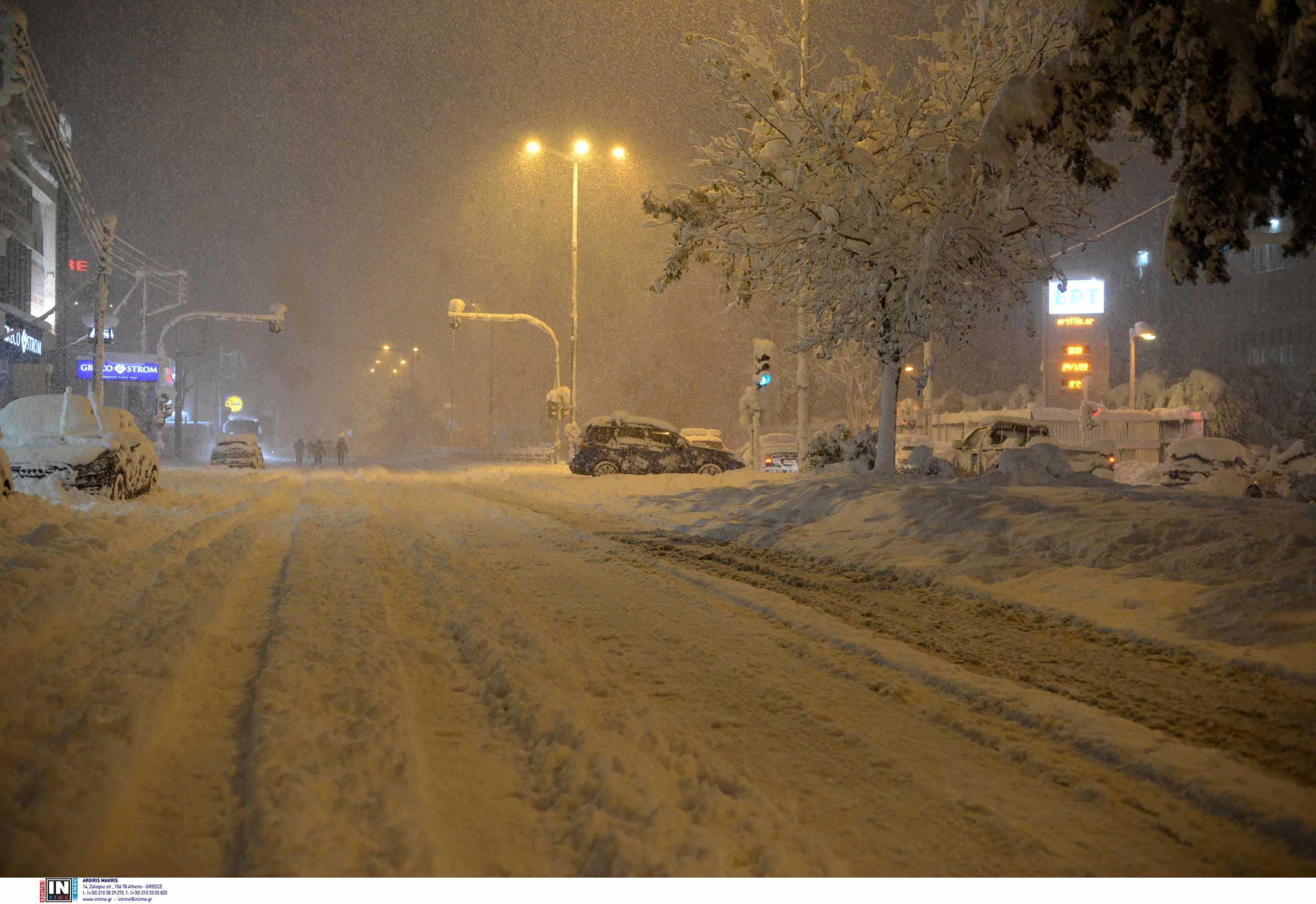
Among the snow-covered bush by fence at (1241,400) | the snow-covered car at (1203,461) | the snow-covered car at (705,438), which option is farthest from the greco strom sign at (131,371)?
the snow-covered bush by fence at (1241,400)

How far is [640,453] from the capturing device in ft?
80.0

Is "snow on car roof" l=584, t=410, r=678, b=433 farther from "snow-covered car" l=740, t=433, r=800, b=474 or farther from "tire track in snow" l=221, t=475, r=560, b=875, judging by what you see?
"tire track in snow" l=221, t=475, r=560, b=875

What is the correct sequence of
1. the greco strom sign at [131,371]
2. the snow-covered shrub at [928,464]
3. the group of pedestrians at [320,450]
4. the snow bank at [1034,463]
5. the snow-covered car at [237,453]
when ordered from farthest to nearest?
the greco strom sign at [131,371], the group of pedestrians at [320,450], the snow-covered car at [237,453], the snow-covered shrub at [928,464], the snow bank at [1034,463]

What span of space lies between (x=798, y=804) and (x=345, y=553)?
23.5 ft

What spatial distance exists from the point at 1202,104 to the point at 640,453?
63.9ft

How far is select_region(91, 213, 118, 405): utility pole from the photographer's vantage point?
24.1 m

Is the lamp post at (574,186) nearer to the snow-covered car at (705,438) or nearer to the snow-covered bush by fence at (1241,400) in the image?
the snow-covered car at (705,438)

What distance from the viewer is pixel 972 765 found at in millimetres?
3547

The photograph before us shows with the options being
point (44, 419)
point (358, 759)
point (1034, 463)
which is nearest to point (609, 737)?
point (358, 759)
